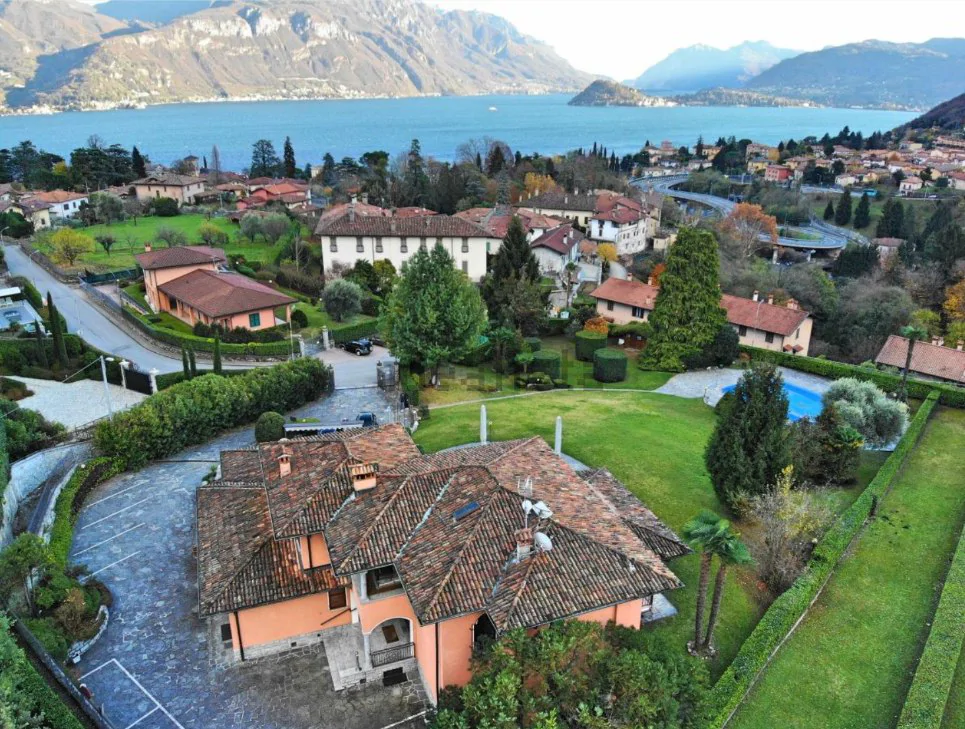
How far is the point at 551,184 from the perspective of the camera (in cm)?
10756

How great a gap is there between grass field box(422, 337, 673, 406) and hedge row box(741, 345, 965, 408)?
7.67 meters

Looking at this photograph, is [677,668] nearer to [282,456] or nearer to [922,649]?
[922,649]

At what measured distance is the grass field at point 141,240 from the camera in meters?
65.0

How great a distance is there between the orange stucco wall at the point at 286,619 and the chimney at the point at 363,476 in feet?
11.1

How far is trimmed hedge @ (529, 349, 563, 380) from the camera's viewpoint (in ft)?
144

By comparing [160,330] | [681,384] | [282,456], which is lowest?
[681,384]

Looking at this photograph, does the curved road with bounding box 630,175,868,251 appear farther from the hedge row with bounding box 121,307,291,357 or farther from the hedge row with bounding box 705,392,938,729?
the hedge row with bounding box 121,307,291,357

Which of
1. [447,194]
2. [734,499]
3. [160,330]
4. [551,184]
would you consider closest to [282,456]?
[734,499]

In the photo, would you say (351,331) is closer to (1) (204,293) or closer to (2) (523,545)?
(1) (204,293)

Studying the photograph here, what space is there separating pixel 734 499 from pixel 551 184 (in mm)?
88626

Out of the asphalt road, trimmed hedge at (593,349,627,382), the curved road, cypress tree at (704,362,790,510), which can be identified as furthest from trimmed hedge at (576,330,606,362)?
the curved road

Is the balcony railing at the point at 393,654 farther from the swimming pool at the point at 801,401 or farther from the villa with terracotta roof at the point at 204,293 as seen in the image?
the villa with terracotta roof at the point at 204,293

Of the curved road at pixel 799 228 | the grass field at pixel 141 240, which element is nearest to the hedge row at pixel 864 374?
the grass field at pixel 141 240

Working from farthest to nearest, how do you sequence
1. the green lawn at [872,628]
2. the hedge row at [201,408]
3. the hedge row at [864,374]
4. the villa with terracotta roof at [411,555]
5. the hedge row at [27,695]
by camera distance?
the hedge row at [864,374], the hedge row at [201,408], the green lawn at [872,628], the villa with terracotta roof at [411,555], the hedge row at [27,695]
